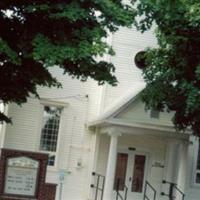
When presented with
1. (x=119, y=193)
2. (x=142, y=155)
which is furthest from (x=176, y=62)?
(x=119, y=193)

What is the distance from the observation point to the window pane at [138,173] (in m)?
24.7

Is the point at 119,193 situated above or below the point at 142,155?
below

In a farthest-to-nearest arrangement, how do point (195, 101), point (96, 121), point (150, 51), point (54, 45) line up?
point (96, 121), point (150, 51), point (195, 101), point (54, 45)

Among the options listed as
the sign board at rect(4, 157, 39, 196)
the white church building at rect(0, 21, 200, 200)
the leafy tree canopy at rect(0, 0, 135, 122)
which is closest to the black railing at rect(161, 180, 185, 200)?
the white church building at rect(0, 21, 200, 200)

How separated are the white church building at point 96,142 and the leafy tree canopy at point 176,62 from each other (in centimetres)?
513

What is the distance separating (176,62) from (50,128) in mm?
8863

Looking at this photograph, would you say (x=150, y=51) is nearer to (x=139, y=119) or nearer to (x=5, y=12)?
(x=139, y=119)

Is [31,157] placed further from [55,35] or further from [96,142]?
[55,35]

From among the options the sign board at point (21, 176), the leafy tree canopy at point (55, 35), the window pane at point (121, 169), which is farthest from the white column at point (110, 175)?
the leafy tree canopy at point (55, 35)

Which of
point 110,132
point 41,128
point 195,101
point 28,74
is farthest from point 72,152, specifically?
point 28,74

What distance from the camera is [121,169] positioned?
81.3 feet

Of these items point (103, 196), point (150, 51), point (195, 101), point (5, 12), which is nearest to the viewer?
point (5, 12)

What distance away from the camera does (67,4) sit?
40.9 feet

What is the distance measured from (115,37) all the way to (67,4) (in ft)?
39.8
